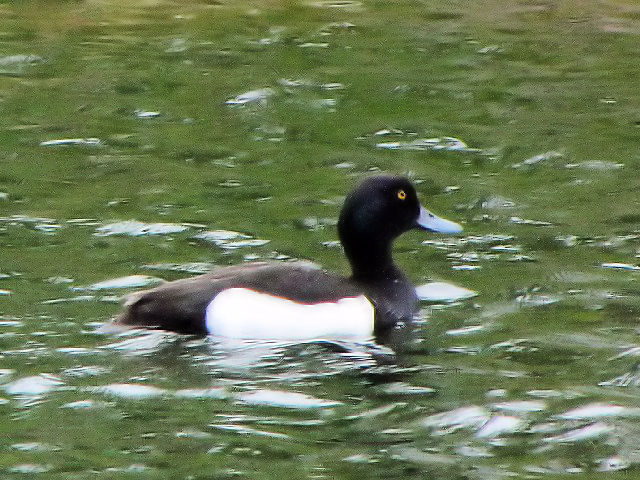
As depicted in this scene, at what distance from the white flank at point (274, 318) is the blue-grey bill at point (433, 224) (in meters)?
1.11

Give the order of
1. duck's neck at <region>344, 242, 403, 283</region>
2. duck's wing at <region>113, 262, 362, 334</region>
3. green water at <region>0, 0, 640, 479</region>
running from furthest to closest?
duck's neck at <region>344, 242, 403, 283</region> → duck's wing at <region>113, 262, 362, 334</region> → green water at <region>0, 0, 640, 479</region>

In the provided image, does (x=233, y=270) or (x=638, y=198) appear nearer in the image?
(x=233, y=270)

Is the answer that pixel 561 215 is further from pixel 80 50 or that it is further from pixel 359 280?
pixel 80 50

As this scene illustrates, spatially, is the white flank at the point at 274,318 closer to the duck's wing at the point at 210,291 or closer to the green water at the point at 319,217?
the duck's wing at the point at 210,291

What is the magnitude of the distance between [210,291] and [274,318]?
1.23 feet

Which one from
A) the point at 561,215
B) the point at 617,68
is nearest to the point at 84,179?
the point at 561,215

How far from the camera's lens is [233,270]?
8859 millimetres

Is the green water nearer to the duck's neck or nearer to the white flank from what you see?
the white flank

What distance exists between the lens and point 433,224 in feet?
32.3

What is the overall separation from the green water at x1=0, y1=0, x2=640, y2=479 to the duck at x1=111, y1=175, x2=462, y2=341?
17cm

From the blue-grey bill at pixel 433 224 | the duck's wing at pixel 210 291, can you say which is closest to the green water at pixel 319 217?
the duck's wing at pixel 210 291

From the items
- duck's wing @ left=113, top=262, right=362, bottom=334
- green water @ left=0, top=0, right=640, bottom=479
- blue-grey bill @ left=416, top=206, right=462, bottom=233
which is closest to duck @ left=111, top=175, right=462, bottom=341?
duck's wing @ left=113, top=262, right=362, bottom=334

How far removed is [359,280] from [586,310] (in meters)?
1.30

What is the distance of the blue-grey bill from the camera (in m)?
9.79
